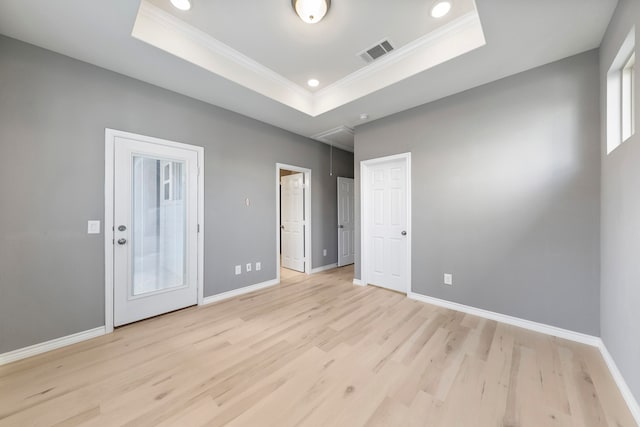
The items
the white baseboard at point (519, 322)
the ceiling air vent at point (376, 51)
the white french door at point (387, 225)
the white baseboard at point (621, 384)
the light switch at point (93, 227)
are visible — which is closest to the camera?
the white baseboard at point (621, 384)

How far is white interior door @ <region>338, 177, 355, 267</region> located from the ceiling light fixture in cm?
344

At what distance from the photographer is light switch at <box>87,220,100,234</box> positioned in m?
2.32

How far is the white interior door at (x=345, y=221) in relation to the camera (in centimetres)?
523

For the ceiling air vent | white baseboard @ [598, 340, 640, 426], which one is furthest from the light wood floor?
the ceiling air vent

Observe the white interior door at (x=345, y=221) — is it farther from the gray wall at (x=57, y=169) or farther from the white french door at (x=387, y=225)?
the gray wall at (x=57, y=169)

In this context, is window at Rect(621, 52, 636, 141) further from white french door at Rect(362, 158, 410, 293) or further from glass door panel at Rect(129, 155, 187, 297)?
glass door panel at Rect(129, 155, 187, 297)

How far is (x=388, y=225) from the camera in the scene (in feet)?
12.1

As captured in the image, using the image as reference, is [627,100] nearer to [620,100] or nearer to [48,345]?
[620,100]

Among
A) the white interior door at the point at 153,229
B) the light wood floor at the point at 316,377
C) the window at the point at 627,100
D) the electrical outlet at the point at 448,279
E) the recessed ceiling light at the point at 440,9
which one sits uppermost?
the recessed ceiling light at the point at 440,9

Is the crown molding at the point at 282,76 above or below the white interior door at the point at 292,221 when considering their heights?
above

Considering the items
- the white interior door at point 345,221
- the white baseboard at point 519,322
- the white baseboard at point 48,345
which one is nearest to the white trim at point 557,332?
the white baseboard at point 519,322

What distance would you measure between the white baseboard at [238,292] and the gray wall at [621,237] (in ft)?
12.1

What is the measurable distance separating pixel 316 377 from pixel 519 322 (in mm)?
2262

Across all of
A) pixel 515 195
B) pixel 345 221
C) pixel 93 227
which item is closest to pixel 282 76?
pixel 93 227
